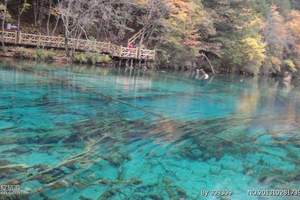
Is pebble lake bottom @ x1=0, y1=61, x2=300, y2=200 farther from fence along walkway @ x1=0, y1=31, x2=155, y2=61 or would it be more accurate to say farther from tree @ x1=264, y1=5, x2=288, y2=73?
tree @ x1=264, y1=5, x2=288, y2=73

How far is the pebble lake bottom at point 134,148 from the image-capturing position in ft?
22.8

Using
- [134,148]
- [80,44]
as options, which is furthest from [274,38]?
[134,148]

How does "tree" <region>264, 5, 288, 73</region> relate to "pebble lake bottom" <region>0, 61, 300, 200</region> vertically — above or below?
above

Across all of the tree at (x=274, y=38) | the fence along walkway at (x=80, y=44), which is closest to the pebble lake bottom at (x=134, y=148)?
the fence along walkway at (x=80, y=44)

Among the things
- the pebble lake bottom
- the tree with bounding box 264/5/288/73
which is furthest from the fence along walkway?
the tree with bounding box 264/5/288/73

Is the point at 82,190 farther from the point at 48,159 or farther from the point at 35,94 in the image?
the point at 35,94

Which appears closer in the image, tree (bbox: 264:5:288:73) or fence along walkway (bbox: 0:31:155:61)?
fence along walkway (bbox: 0:31:155:61)

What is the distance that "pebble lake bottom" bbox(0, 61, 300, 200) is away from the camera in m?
6.96

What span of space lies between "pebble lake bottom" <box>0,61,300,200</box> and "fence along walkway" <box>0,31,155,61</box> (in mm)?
11803

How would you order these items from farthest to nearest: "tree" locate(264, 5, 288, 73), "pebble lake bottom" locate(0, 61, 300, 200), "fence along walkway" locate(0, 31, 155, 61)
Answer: "tree" locate(264, 5, 288, 73), "fence along walkway" locate(0, 31, 155, 61), "pebble lake bottom" locate(0, 61, 300, 200)

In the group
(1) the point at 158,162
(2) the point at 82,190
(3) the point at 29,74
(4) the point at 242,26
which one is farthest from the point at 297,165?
(4) the point at 242,26

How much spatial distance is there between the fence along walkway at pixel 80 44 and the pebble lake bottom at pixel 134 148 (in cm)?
1180

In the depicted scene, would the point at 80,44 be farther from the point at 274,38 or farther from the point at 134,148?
the point at 274,38

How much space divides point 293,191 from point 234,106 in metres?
10.5
